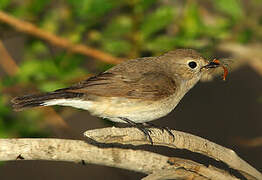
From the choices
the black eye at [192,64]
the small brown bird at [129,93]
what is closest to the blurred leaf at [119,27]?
the small brown bird at [129,93]

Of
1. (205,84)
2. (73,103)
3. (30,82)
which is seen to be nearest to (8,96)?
(30,82)

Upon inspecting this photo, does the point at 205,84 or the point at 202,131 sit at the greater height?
the point at 205,84

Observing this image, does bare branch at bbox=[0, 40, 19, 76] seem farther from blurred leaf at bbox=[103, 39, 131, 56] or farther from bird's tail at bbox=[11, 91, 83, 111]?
bird's tail at bbox=[11, 91, 83, 111]

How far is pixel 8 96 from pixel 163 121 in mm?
3163

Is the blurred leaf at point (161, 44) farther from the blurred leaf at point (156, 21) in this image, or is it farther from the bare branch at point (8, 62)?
the bare branch at point (8, 62)

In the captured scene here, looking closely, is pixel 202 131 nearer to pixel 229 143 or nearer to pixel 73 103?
pixel 229 143

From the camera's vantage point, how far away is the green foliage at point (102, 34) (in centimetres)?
649

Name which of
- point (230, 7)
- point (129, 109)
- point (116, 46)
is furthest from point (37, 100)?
point (230, 7)

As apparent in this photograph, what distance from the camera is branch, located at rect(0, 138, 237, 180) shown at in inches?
167

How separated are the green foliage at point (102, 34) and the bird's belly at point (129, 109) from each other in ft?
3.36

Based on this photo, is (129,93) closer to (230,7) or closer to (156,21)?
(156,21)

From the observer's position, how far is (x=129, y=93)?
18.9 feet

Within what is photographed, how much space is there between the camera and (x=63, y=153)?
4359 millimetres

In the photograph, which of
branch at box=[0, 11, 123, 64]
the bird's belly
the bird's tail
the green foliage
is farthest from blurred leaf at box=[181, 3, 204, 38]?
the bird's tail
